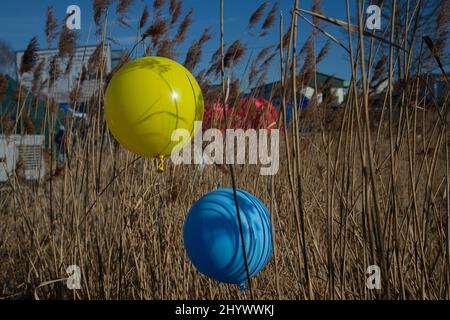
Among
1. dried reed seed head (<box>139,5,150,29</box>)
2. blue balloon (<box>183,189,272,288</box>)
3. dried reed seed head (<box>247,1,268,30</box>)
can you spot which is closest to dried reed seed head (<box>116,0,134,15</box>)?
dried reed seed head (<box>139,5,150,29</box>)

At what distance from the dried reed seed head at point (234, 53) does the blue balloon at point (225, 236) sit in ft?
2.47

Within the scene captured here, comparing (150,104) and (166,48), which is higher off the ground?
(166,48)

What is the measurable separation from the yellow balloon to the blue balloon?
20 centimetres

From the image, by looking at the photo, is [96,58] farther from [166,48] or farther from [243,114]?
[243,114]

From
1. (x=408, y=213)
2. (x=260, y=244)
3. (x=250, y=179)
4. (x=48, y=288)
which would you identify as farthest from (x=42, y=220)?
(x=408, y=213)

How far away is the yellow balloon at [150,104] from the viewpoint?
3.40ft

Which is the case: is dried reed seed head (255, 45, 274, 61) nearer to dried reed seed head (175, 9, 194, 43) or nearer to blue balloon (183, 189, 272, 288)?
dried reed seed head (175, 9, 194, 43)

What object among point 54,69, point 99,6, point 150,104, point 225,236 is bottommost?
point 225,236

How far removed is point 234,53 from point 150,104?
0.65m

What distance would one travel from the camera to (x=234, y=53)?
1585mm

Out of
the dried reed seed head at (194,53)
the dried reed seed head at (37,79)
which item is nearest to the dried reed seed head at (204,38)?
the dried reed seed head at (194,53)

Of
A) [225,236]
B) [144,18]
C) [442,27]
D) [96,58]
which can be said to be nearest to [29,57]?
[96,58]

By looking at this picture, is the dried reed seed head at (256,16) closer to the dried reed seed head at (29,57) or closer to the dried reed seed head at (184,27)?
the dried reed seed head at (184,27)

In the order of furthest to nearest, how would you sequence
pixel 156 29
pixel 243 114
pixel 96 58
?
pixel 243 114 < pixel 96 58 < pixel 156 29
